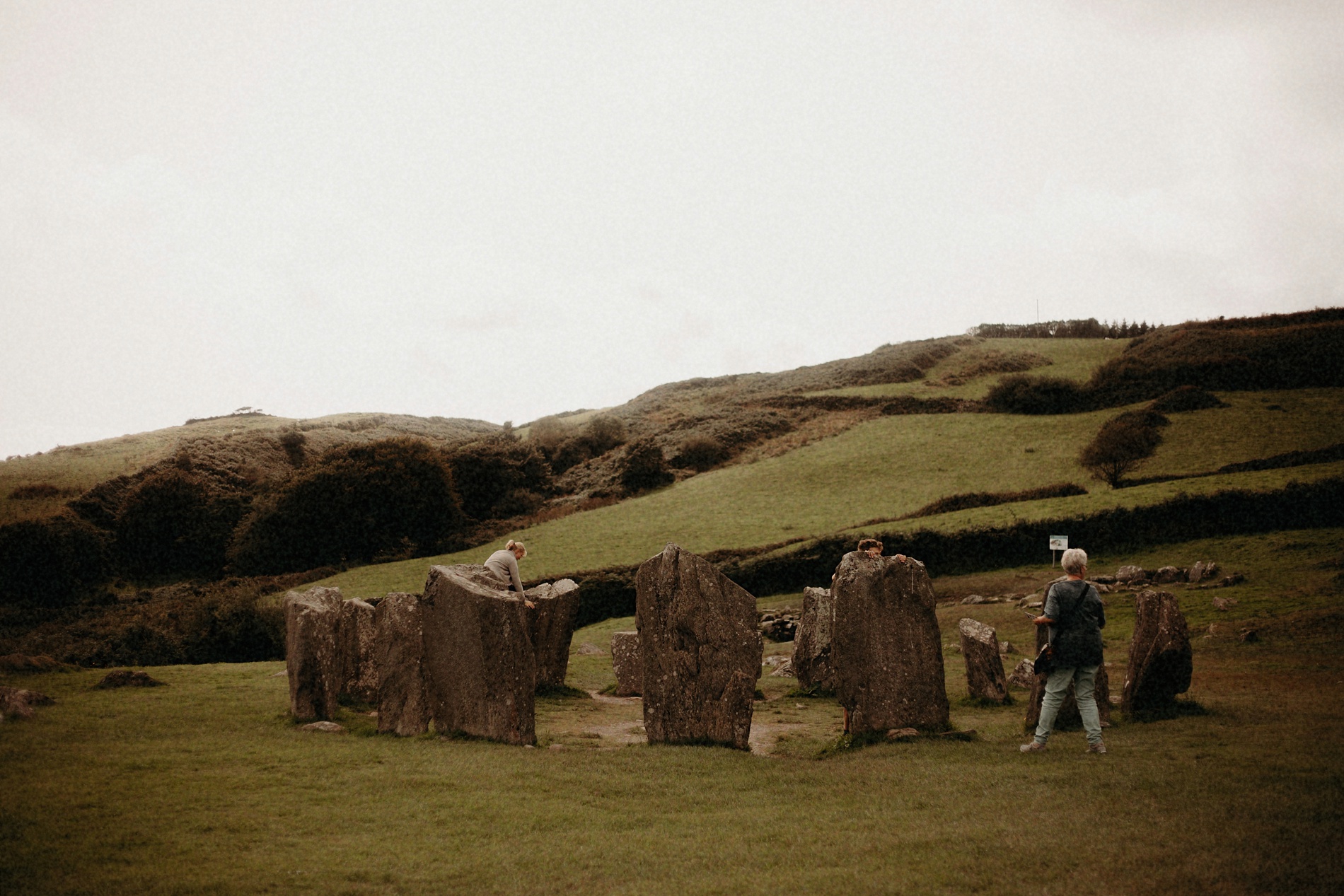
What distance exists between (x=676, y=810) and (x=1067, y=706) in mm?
6645

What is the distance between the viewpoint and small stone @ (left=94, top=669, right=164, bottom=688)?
17984mm

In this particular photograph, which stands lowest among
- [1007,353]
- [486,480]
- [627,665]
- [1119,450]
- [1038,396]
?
[627,665]

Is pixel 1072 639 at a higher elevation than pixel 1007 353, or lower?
lower

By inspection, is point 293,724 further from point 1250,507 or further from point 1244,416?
point 1244,416

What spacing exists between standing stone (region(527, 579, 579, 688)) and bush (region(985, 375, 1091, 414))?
51851 mm

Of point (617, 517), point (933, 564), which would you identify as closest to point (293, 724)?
point (933, 564)

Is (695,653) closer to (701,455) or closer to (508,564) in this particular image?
(508,564)

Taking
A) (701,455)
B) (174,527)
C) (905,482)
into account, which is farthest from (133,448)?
(905,482)

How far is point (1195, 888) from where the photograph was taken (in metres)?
5.86

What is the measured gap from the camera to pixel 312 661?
1490 cm

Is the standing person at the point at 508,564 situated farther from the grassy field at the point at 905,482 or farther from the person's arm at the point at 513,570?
the grassy field at the point at 905,482

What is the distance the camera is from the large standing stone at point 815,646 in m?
20.1

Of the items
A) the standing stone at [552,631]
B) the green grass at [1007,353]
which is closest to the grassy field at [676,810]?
the standing stone at [552,631]

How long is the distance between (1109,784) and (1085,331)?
10596 centimetres
